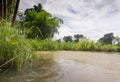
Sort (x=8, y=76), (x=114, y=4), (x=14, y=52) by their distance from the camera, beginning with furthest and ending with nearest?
(x=114, y=4), (x=14, y=52), (x=8, y=76)

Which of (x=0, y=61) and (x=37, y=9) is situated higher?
(x=37, y=9)

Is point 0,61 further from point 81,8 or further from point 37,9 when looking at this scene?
point 37,9

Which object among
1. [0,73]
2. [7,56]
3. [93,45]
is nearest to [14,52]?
[7,56]

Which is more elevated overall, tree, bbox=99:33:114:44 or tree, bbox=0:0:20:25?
tree, bbox=0:0:20:25

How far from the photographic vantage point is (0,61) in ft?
6.31

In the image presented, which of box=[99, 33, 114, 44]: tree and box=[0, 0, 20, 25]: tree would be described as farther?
box=[99, 33, 114, 44]: tree

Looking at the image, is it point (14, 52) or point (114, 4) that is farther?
point (114, 4)

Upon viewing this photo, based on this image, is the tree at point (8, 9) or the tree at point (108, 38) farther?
the tree at point (108, 38)

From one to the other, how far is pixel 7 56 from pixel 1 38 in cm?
25

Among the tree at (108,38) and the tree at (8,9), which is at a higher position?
the tree at (8,9)

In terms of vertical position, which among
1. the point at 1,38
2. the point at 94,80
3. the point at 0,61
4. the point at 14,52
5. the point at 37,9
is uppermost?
the point at 37,9

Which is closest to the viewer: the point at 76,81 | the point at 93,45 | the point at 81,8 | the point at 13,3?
the point at 76,81

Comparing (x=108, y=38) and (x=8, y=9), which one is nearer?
(x=8, y=9)

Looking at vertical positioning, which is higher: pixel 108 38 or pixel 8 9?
pixel 8 9
